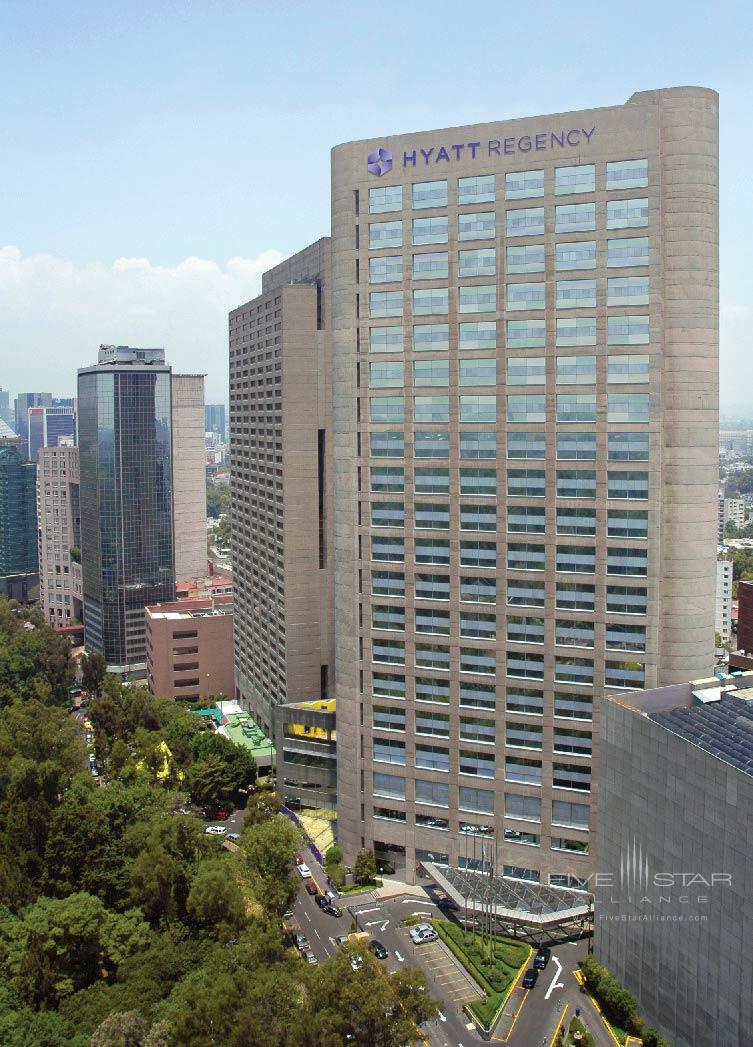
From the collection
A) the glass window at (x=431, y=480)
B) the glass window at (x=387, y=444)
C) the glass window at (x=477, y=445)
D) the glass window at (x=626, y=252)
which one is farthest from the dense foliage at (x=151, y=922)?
the glass window at (x=626, y=252)

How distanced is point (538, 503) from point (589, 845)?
26.7 meters

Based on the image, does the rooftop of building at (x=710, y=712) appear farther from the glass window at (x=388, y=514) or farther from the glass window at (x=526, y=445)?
the glass window at (x=388, y=514)

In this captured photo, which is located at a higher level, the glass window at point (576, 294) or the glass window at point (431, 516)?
the glass window at point (576, 294)

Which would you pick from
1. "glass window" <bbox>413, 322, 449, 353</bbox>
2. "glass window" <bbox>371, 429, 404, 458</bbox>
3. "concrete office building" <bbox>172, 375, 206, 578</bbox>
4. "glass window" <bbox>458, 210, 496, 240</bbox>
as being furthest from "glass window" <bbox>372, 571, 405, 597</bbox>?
"concrete office building" <bbox>172, 375, 206, 578</bbox>

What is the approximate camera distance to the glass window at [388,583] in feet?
246

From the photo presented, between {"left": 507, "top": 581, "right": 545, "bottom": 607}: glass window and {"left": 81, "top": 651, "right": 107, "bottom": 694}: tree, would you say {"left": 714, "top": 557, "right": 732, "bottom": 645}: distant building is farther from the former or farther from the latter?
{"left": 507, "top": 581, "right": 545, "bottom": 607}: glass window

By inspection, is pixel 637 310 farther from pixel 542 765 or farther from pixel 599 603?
pixel 542 765

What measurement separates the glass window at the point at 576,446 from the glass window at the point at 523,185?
18.4m

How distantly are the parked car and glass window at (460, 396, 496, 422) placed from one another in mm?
39920

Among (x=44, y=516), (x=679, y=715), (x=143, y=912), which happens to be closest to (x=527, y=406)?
(x=679, y=715)

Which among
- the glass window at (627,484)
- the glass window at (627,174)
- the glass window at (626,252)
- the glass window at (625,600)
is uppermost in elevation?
the glass window at (627,174)

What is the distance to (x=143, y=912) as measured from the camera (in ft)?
206

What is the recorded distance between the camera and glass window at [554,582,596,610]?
69188 mm

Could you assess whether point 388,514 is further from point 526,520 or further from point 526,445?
point 526,445
